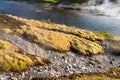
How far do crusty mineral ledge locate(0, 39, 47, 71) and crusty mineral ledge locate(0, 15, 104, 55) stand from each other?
5.11 metres

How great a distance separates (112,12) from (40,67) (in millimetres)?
130509

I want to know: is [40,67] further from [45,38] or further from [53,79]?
[45,38]

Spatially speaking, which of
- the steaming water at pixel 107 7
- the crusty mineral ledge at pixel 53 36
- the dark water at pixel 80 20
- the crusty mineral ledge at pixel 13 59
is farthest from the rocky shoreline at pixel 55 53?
the steaming water at pixel 107 7

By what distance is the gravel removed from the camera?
38969 millimetres

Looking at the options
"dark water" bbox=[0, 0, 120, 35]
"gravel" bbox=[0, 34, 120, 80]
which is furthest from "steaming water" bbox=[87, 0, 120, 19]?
"gravel" bbox=[0, 34, 120, 80]

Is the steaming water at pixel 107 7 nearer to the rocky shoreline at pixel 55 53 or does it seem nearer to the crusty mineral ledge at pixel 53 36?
the crusty mineral ledge at pixel 53 36

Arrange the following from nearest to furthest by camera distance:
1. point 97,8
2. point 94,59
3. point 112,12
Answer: point 94,59 → point 112,12 → point 97,8

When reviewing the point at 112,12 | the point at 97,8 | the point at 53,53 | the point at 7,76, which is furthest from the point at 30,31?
the point at 97,8

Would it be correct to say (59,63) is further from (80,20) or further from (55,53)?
(80,20)

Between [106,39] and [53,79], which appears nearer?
[53,79]

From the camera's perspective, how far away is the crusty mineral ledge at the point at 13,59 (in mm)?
37997

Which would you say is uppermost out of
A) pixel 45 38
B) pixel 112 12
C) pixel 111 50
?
pixel 45 38

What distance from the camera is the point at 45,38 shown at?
47531 mm

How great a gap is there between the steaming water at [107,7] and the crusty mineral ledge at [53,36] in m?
107
